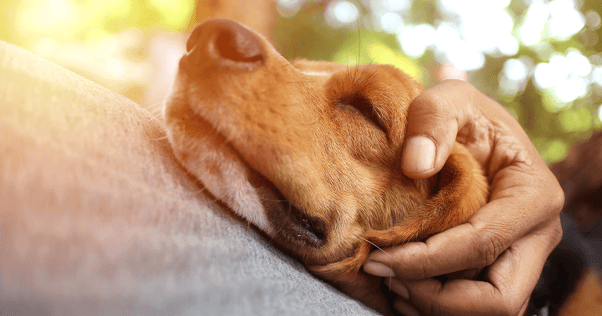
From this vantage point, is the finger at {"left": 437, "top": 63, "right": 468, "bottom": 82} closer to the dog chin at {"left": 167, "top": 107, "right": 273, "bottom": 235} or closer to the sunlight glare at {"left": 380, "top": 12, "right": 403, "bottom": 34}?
the sunlight glare at {"left": 380, "top": 12, "right": 403, "bottom": 34}

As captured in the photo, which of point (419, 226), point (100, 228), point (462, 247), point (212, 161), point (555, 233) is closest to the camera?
point (100, 228)

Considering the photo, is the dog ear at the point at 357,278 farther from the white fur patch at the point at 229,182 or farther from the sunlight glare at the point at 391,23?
the sunlight glare at the point at 391,23

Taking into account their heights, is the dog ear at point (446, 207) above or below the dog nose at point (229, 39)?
below

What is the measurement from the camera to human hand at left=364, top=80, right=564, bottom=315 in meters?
1.50

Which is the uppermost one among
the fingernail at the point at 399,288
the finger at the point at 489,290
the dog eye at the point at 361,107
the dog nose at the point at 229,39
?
the dog nose at the point at 229,39

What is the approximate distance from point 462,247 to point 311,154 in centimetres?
76

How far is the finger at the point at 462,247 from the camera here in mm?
1481

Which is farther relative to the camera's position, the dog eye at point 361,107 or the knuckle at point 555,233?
the knuckle at point 555,233

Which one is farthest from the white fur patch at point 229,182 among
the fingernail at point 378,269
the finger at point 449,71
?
the finger at point 449,71

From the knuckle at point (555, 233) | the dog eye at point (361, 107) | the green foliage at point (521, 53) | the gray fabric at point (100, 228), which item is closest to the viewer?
the gray fabric at point (100, 228)

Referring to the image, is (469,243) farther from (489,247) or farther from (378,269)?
(378,269)

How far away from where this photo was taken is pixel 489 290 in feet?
5.06

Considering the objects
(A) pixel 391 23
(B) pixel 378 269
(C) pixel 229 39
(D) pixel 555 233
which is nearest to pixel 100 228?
(C) pixel 229 39

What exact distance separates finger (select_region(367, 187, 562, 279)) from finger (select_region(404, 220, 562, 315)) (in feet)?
0.28
